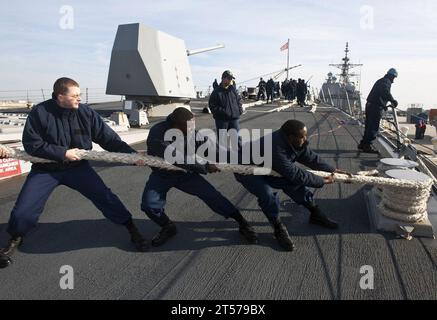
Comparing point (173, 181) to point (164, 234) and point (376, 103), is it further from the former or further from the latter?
point (376, 103)

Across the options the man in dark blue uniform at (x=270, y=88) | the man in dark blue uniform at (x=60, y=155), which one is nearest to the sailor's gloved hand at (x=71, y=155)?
the man in dark blue uniform at (x=60, y=155)

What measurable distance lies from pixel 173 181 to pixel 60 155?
97 centimetres

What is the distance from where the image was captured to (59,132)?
2.97 meters

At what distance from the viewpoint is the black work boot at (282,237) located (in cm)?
317

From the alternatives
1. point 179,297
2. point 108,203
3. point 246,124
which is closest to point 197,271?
point 179,297

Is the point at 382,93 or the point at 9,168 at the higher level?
the point at 382,93

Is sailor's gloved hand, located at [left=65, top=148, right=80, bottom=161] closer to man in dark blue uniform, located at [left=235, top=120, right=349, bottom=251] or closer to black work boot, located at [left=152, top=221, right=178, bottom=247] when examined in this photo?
black work boot, located at [left=152, top=221, right=178, bottom=247]

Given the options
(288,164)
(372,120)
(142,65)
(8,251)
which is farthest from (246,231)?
(142,65)

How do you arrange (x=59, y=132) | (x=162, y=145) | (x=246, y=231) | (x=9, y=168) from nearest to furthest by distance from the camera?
(x=59, y=132) < (x=162, y=145) < (x=246, y=231) < (x=9, y=168)

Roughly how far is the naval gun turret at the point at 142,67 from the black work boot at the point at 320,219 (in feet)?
28.0

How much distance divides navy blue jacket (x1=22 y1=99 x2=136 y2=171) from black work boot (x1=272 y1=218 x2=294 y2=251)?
58.6 inches

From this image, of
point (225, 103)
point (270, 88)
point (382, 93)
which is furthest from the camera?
point (270, 88)

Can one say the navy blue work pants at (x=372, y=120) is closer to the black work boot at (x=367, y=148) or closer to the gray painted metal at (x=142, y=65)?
the black work boot at (x=367, y=148)
